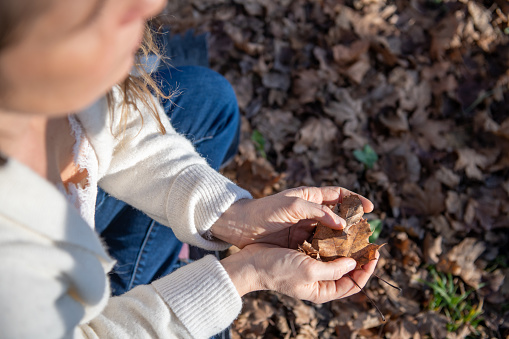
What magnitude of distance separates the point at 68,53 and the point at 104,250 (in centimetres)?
64

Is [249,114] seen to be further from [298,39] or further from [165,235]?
[165,235]

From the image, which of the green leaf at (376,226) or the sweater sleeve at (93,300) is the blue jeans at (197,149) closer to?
the sweater sleeve at (93,300)

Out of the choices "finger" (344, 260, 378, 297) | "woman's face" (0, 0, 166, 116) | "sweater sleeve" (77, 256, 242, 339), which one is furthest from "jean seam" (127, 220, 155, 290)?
"woman's face" (0, 0, 166, 116)

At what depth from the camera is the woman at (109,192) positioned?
67 cm

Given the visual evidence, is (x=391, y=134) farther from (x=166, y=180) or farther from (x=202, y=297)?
(x=202, y=297)

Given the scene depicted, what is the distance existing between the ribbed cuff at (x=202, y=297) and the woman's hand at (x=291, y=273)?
7 centimetres

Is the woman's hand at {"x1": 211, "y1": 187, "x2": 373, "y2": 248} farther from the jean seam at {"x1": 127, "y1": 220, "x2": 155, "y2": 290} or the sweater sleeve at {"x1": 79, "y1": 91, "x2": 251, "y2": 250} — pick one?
the jean seam at {"x1": 127, "y1": 220, "x2": 155, "y2": 290}

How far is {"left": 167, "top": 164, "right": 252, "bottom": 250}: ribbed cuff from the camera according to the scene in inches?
58.7

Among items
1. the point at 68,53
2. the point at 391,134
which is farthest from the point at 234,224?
the point at 391,134

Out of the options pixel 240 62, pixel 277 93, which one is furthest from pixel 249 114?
pixel 240 62

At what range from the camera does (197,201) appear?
150cm

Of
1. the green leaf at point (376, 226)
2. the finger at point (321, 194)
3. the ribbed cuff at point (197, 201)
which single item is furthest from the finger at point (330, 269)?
the green leaf at point (376, 226)

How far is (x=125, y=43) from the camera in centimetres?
73

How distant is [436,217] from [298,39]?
1.66m
